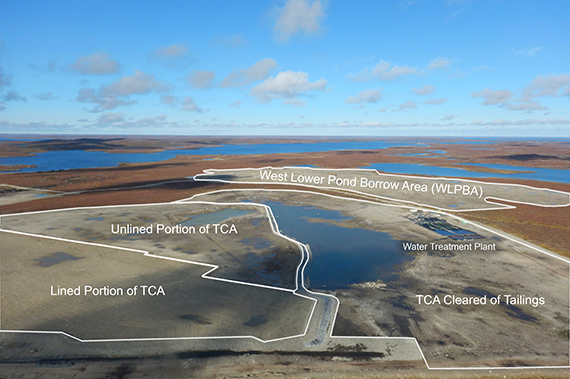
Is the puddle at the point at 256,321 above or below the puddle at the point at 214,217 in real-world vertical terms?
below

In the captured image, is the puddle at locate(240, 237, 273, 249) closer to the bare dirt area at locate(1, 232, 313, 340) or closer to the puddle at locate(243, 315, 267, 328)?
the bare dirt area at locate(1, 232, 313, 340)

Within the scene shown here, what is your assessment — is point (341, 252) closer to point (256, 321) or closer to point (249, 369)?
point (256, 321)

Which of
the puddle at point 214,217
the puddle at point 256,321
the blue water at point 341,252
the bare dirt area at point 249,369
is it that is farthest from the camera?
the puddle at point 214,217

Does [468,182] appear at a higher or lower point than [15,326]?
higher

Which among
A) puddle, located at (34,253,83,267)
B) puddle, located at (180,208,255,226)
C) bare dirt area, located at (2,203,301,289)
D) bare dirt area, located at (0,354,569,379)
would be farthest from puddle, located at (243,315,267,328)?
puddle, located at (180,208,255,226)

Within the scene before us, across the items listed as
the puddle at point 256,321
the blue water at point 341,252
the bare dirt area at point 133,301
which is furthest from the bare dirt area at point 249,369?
the blue water at point 341,252

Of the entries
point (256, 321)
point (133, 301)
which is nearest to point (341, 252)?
point (256, 321)

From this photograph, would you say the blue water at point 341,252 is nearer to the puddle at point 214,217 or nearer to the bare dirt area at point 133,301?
the bare dirt area at point 133,301

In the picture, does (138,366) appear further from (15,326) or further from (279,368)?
(15,326)

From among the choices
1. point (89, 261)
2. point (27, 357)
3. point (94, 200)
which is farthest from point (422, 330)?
point (94, 200)
